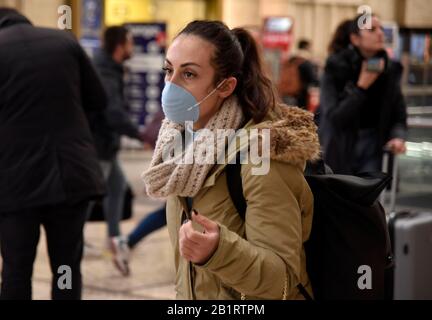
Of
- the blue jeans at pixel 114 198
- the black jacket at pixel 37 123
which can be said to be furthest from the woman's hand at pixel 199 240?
the blue jeans at pixel 114 198

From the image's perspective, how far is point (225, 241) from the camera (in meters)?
2.12

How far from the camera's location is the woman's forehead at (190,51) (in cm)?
238

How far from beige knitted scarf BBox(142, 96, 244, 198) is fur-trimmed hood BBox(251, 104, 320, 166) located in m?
0.09

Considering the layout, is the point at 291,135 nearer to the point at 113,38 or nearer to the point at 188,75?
the point at 188,75

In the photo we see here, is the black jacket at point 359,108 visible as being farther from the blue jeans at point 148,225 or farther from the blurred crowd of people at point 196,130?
the blue jeans at point 148,225

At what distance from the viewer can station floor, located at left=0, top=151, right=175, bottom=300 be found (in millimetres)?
6039

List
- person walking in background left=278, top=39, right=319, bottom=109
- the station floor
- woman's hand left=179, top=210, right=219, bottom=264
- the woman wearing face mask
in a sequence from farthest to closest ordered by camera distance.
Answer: person walking in background left=278, top=39, right=319, bottom=109 < the station floor < the woman wearing face mask < woman's hand left=179, top=210, right=219, bottom=264

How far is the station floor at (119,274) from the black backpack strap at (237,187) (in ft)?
11.9

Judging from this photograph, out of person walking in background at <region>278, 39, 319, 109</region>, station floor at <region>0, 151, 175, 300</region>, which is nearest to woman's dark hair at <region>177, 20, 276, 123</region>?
station floor at <region>0, 151, 175, 300</region>

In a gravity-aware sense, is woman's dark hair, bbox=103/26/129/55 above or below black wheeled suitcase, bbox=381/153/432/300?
above

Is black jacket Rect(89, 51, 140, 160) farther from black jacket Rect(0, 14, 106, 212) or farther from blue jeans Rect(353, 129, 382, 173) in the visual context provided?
black jacket Rect(0, 14, 106, 212)

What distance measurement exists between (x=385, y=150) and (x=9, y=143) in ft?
7.55

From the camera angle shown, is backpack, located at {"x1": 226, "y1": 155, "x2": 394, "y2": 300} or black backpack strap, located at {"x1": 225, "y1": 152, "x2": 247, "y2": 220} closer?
black backpack strap, located at {"x1": 225, "y1": 152, "x2": 247, "y2": 220}
